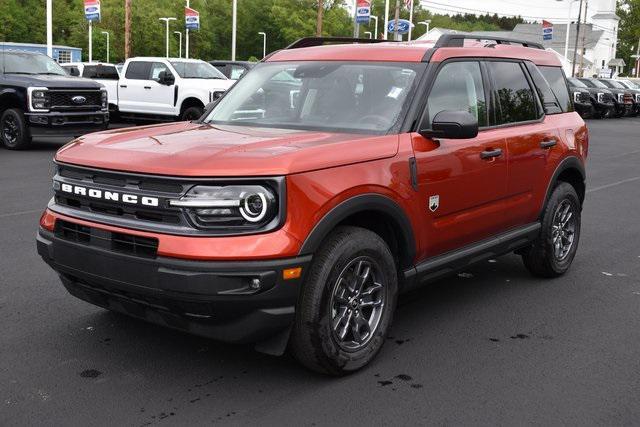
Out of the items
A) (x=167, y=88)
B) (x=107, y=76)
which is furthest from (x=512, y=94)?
(x=107, y=76)

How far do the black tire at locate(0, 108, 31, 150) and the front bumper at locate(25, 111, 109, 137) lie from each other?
0.14m

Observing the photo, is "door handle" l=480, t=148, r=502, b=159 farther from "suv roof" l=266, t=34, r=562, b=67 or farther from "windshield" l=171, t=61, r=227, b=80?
"windshield" l=171, t=61, r=227, b=80

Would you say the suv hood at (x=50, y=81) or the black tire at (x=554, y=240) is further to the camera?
the suv hood at (x=50, y=81)

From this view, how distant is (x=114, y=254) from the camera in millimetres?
3799

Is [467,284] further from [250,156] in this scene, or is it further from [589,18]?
[589,18]

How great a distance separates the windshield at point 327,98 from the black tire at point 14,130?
11.2 metres

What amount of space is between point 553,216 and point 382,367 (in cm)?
246

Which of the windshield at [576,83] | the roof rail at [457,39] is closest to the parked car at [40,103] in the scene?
the roof rail at [457,39]

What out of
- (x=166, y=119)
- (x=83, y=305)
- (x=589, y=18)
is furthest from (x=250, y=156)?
(x=589, y=18)

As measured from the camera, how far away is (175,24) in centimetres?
10388

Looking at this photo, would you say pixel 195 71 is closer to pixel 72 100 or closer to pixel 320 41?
pixel 72 100

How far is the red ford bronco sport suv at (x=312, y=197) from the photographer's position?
3.67 metres

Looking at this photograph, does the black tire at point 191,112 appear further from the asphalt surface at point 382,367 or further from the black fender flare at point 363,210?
the black fender flare at point 363,210

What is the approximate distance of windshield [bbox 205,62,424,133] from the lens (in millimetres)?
4711
